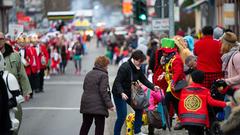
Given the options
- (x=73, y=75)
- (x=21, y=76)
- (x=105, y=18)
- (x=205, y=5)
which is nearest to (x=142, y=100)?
(x=21, y=76)

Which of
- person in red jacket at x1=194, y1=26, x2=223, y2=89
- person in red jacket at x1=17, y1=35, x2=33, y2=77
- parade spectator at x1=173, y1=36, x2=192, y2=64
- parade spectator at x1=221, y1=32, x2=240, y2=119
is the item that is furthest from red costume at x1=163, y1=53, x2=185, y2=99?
person in red jacket at x1=17, y1=35, x2=33, y2=77

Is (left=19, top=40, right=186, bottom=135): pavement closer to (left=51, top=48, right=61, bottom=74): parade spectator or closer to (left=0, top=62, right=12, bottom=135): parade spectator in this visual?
(left=0, top=62, right=12, bottom=135): parade spectator

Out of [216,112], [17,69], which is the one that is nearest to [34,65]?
[17,69]

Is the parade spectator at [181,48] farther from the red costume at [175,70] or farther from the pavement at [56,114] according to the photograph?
the pavement at [56,114]

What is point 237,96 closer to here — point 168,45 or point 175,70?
point 175,70

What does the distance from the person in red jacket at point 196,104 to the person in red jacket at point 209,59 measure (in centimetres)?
189

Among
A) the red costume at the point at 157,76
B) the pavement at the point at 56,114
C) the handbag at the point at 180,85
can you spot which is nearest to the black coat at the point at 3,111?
the handbag at the point at 180,85

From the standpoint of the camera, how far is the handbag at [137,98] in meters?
13.1

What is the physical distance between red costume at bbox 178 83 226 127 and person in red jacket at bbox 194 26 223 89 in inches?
74.6

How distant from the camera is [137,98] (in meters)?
13.1

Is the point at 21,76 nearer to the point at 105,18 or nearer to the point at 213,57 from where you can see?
the point at 213,57

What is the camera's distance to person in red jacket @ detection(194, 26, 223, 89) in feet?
44.6

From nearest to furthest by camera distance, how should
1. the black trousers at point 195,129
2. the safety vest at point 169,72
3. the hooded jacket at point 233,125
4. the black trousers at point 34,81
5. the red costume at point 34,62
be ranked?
the hooded jacket at point 233,125 < the black trousers at point 195,129 < the safety vest at point 169,72 < the red costume at point 34,62 < the black trousers at point 34,81

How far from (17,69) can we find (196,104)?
4.77 metres
